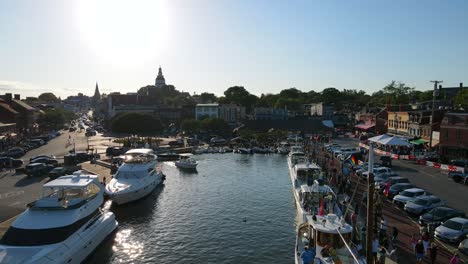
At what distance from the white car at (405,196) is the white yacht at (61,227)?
2243cm

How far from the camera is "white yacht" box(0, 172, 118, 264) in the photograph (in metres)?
19.7

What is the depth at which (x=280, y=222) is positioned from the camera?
98.5 ft

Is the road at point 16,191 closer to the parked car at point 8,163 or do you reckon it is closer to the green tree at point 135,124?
the parked car at point 8,163

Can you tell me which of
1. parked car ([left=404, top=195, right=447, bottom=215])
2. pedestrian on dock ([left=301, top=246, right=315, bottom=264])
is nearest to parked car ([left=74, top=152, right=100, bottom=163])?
pedestrian on dock ([left=301, top=246, right=315, bottom=264])

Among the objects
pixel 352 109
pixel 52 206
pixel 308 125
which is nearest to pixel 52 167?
pixel 52 206

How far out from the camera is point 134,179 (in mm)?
38312

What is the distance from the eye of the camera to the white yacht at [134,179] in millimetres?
35125

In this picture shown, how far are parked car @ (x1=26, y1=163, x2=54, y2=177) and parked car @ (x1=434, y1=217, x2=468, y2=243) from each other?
138 ft

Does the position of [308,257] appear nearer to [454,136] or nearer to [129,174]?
[129,174]

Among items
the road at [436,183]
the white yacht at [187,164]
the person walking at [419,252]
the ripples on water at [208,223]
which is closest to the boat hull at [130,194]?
the ripples on water at [208,223]

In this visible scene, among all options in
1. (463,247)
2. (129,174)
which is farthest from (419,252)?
(129,174)

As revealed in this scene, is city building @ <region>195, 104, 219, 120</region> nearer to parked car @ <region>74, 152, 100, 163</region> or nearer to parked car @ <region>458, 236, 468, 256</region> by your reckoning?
parked car @ <region>74, 152, 100, 163</region>

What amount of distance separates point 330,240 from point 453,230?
8.86 metres

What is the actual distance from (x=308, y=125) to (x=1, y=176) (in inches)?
3152
